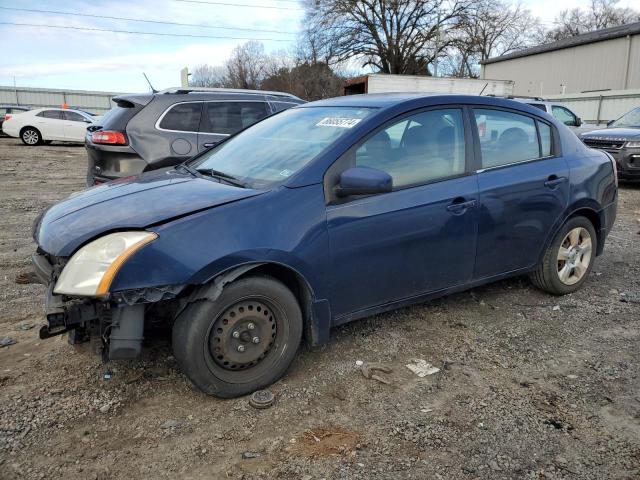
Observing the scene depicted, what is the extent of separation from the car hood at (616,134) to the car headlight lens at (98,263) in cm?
1068

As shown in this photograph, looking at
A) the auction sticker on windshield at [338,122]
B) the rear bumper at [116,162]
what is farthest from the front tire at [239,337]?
the rear bumper at [116,162]

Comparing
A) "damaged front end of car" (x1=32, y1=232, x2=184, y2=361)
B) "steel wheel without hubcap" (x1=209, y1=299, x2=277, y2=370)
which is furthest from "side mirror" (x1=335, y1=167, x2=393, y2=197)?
"damaged front end of car" (x1=32, y1=232, x2=184, y2=361)

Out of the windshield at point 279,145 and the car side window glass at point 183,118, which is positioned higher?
the car side window glass at point 183,118

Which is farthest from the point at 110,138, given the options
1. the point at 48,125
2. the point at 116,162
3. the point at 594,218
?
the point at 48,125

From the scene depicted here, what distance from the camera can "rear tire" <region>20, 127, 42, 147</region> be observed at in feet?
71.2

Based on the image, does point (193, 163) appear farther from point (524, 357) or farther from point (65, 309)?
point (524, 357)

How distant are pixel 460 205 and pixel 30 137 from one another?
74.8ft

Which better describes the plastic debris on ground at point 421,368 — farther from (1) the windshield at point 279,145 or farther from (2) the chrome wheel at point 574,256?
(2) the chrome wheel at point 574,256

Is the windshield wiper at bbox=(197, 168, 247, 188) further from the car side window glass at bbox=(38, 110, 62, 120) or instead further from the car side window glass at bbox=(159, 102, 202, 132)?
the car side window glass at bbox=(38, 110, 62, 120)

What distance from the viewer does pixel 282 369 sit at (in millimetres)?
3070

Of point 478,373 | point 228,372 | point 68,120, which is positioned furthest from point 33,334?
point 68,120

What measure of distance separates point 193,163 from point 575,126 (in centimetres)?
1257

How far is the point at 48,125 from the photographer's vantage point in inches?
859

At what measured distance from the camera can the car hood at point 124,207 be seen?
2736mm
